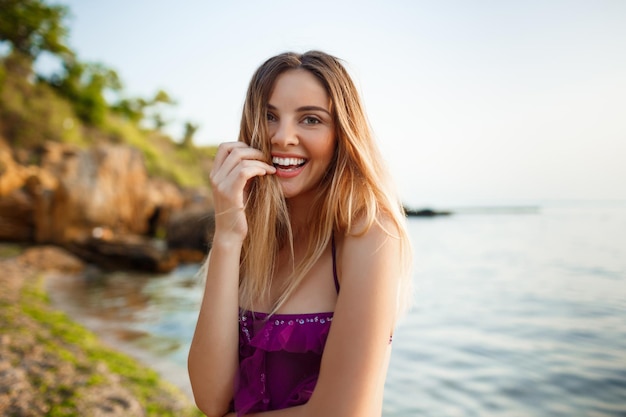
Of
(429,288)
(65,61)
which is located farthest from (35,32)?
(429,288)

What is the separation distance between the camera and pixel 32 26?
24.3 meters

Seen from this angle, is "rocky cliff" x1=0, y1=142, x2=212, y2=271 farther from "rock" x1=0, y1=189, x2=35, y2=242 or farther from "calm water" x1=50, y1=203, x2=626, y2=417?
"calm water" x1=50, y1=203, x2=626, y2=417

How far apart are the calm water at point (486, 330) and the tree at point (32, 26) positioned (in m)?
18.1

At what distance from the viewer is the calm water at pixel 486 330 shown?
5531 mm

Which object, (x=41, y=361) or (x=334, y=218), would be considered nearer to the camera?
(x=334, y=218)

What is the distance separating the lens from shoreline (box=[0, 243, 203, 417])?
12.1 feet

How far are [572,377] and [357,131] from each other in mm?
5577

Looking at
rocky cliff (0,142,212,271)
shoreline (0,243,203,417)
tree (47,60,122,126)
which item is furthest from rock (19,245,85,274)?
tree (47,60,122,126)

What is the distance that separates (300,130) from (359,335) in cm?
76

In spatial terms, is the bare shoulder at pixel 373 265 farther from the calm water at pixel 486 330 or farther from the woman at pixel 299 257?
the calm water at pixel 486 330

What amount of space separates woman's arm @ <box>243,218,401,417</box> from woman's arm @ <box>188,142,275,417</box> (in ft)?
1.07

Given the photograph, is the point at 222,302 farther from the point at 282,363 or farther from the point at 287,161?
the point at 287,161

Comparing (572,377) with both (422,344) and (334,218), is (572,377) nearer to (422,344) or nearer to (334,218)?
(422,344)

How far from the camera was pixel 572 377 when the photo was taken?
19.5ft
